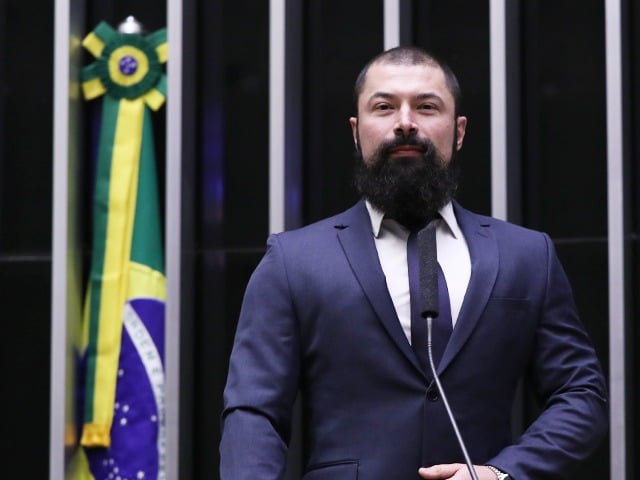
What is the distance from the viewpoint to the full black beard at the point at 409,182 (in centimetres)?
304

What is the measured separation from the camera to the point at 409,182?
3.03 m

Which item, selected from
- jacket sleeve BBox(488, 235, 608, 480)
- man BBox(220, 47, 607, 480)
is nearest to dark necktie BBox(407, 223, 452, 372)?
man BBox(220, 47, 607, 480)

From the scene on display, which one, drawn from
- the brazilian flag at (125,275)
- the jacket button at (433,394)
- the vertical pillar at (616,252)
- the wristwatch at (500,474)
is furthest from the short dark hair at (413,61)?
the brazilian flag at (125,275)

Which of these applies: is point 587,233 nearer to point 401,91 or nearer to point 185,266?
point 185,266

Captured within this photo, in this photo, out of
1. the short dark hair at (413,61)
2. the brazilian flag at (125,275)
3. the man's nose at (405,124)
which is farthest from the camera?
the brazilian flag at (125,275)

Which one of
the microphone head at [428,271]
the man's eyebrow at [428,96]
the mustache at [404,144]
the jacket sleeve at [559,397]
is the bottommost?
the jacket sleeve at [559,397]

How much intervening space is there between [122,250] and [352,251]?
3023 millimetres

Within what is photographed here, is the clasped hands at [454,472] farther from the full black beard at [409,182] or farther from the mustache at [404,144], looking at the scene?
the mustache at [404,144]

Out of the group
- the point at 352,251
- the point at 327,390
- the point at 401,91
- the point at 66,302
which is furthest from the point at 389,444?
the point at 66,302

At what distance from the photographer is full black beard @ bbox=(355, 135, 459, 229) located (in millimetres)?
3035

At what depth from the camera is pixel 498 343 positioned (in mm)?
2967

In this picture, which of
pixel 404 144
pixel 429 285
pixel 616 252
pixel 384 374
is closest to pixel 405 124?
pixel 404 144

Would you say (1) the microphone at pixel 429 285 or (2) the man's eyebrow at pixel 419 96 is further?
(2) the man's eyebrow at pixel 419 96

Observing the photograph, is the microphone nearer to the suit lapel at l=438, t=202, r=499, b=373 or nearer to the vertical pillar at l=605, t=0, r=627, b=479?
the suit lapel at l=438, t=202, r=499, b=373
